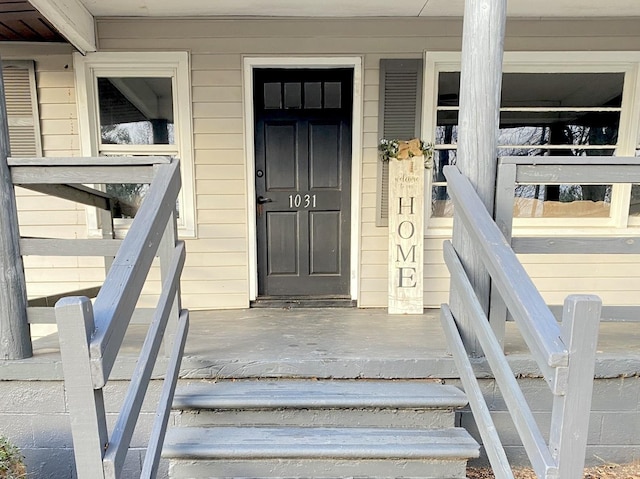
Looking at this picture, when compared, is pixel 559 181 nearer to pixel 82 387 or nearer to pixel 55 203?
pixel 82 387

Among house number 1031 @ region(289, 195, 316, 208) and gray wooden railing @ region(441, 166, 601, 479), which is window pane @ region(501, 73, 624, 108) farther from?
gray wooden railing @ region(441, 166, 601, 479)

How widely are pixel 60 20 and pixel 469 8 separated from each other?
8.01 ft

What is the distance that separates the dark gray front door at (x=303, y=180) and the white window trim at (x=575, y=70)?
64cm

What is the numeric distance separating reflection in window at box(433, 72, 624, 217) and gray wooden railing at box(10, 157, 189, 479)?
88.7 inches

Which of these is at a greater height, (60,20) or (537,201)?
(60,20)

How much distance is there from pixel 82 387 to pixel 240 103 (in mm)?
2469

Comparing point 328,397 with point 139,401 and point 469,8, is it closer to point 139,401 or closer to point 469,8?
point 139,401

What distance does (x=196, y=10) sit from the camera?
2857 mm

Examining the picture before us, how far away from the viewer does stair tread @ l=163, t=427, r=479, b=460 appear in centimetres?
164

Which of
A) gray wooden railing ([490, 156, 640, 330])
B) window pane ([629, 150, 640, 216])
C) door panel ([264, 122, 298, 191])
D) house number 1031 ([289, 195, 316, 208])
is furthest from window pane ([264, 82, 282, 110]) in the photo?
window pane ([629, 150, 640, 216])

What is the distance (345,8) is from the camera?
285 cm

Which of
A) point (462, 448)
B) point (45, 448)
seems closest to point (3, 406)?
point (45, 448)

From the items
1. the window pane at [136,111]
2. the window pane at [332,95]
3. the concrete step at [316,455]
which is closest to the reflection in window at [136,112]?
the window pane at [136,111]

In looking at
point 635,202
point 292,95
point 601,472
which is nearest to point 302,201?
point 292,95
